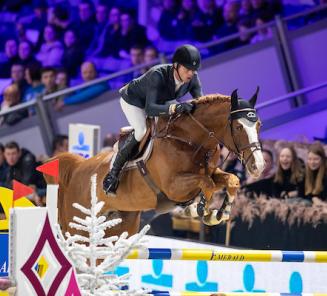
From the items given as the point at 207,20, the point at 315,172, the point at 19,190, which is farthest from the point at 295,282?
the point at 207,20

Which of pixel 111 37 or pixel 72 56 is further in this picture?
pixel 72 56

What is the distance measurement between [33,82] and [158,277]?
463 centimetres

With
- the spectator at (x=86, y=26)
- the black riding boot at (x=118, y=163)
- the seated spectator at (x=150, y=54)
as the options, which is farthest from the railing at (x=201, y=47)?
the black riding boot at (x=118, y=163)

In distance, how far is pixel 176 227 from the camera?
29.4 feet

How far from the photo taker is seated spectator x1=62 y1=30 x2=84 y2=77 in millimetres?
12023

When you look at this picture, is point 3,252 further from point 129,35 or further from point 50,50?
point 50,50

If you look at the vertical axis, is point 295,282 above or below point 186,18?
below

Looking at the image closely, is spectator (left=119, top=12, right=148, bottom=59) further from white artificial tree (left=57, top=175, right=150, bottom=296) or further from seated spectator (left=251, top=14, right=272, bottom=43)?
white artificial tree (left=57, top=175, right=150, bottom=296)

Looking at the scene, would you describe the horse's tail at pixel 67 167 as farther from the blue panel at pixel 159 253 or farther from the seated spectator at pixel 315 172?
→ the blue panel at pixel 159 253

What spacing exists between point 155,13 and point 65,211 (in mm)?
5250

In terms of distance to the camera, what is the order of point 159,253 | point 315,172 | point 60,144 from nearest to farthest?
1. point 159,253
2. point 315,172
3. point 60,144

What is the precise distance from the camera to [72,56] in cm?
1204

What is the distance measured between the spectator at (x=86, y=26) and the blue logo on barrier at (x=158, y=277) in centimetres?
506

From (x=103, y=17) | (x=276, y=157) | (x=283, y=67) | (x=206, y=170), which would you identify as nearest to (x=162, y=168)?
(x=206, y=170)
